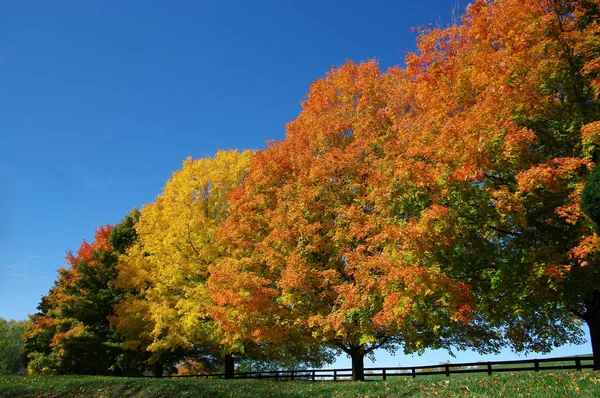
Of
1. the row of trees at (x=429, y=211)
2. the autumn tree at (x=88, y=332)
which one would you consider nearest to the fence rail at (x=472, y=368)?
the row of trees at (x=429, y=211)

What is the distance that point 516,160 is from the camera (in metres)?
12.1

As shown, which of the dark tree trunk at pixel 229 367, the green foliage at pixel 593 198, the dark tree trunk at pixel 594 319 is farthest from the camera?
the dark tree trunk at pixel 229 367

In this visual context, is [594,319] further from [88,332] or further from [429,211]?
[88,332]

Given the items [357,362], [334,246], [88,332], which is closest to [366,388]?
[334,246]

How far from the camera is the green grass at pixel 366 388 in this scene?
389 inches

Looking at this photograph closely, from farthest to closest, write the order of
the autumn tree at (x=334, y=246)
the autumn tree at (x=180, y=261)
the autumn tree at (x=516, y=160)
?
1. the autumn tree at (x=180, y=261)
2. the autumn tree at (x=334, y=246)
3. the autumn tree at (x=516, y=160)

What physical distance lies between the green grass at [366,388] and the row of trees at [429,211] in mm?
1870

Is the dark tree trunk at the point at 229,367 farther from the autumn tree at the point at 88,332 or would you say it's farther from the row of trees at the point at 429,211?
the autumn tree at the point at 88,332

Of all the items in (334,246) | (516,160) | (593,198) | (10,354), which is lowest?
(10,354)

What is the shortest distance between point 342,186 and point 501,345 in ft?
29.4

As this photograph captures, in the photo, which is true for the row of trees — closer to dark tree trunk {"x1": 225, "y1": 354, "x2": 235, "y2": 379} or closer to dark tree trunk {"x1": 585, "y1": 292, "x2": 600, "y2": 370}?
dark tree trunk {"x1": 585, "y1": 292, "x2": 600, "y2": 370}

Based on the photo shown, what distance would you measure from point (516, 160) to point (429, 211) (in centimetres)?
273

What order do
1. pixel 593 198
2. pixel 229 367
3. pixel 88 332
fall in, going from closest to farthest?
pixel 593 198
pixel 229 367
pixel 88 332

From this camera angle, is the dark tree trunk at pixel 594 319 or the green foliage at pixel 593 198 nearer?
the green foliage at pixel 593 198
